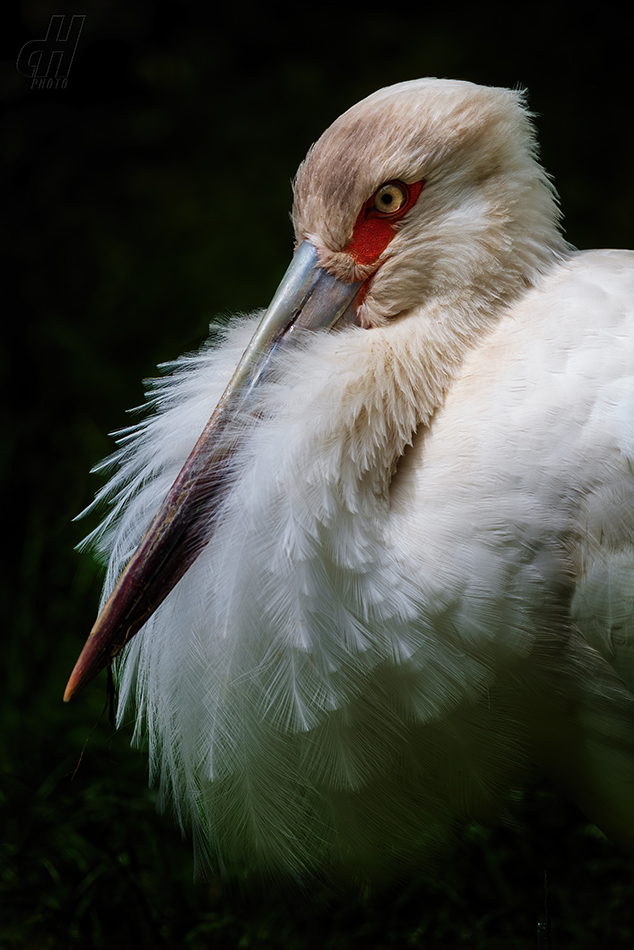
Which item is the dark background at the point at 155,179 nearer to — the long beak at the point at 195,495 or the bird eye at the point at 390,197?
the long beak at the point at 195,495

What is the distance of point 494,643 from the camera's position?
3.09 ft

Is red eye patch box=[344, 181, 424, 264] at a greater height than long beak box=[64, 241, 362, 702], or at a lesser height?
greater

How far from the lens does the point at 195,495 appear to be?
97 centimetres

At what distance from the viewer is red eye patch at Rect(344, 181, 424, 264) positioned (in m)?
1.01

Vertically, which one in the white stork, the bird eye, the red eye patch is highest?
the bird eye

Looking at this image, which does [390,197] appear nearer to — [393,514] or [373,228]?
[373,228]

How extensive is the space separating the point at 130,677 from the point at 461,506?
49cm

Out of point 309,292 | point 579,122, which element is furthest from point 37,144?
point 309,292

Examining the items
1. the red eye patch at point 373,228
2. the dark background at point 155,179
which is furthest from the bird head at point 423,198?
the dark background at point 155,179

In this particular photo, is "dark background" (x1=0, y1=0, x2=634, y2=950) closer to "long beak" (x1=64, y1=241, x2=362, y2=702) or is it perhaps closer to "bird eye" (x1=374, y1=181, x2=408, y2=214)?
"long beak" (x1=64, y1=241, x2=362, y2=702)

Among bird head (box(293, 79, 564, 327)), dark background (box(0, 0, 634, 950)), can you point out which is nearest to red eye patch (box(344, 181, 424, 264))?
bird head (box(293, 79, 564, 327))

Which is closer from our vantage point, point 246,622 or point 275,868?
point 246,622

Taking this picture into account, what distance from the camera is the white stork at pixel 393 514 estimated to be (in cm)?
92

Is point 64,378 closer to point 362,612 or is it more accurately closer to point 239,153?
point 239,153
